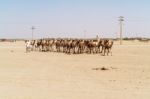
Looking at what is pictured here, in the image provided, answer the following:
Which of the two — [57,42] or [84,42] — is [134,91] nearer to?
[84,42]

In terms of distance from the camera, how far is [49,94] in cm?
1319

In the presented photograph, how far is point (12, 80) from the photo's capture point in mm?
17562

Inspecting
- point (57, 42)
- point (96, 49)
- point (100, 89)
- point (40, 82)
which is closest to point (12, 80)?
point (40, 82)

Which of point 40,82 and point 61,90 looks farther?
point 40,82

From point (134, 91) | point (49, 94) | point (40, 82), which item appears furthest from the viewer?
point (40, 82)

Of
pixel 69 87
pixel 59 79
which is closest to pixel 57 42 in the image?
pixel 59 79

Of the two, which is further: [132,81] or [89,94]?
[132,81]

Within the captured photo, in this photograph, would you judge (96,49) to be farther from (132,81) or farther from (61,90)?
(61,90)

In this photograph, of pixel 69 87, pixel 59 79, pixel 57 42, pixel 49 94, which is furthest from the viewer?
pixel 57 42

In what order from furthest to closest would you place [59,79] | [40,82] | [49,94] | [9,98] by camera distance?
[59,79]
[40,82]
[49,94]
[9,98]

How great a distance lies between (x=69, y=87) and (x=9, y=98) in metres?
3.39

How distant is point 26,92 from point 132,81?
219 inches

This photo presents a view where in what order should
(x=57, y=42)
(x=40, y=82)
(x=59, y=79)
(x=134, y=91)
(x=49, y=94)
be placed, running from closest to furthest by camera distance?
(x=49, y=94), (x=134, y=91), (x=40, y=82), (x=59, y=79), (x=57, y=42)

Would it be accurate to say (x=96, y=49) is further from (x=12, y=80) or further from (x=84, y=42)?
(x=12, y=80)
